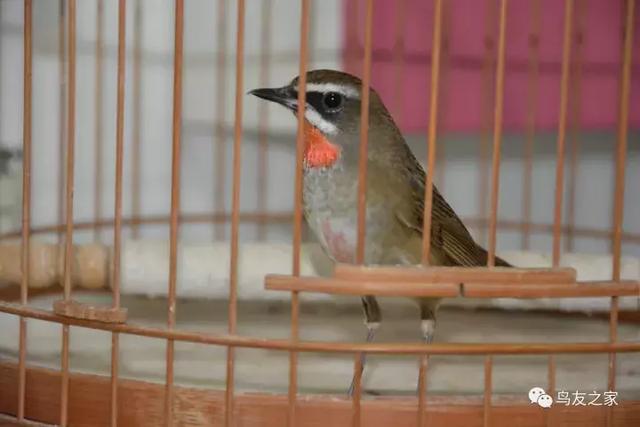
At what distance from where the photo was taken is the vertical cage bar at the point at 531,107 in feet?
5.39

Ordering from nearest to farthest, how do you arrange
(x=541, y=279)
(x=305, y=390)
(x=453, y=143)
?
(x=541, y=279) → (x=305, y=390) → (x=453, y=143)

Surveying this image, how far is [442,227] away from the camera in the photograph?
3.79ft

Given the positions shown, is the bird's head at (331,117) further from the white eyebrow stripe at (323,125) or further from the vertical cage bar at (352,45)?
the vertical cage bar at (352,45)

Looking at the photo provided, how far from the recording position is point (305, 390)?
3.37ft

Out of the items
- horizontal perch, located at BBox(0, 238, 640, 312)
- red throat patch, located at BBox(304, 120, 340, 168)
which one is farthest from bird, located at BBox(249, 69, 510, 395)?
horizontal perch, located at BBox(0, 238, 640, 312)

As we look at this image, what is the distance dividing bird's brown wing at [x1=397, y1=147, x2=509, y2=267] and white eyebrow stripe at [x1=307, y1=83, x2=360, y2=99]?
0.39 ft

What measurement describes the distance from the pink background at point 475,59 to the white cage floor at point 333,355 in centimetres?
36

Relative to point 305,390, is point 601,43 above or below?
above

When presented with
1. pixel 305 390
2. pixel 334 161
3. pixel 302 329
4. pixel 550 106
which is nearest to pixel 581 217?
pixel 550 106

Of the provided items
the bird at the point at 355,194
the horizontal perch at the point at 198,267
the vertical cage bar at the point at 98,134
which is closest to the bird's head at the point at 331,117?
the bird at the point at 355,194

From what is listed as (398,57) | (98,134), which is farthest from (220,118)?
(398,57)

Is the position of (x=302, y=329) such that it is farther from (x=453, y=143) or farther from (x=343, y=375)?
(x=453, y=143)

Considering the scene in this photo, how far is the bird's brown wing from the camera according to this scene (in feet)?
3.70

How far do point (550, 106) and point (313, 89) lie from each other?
0.73 meters
